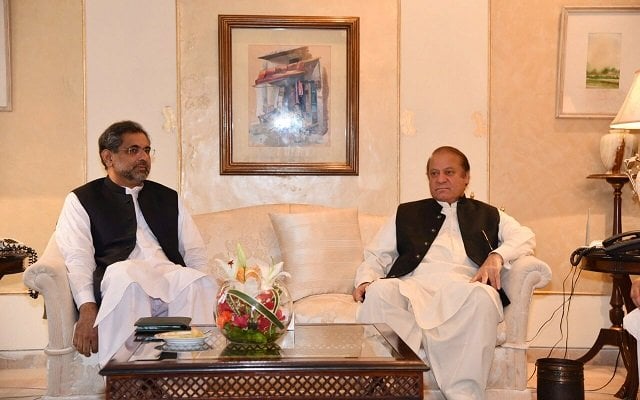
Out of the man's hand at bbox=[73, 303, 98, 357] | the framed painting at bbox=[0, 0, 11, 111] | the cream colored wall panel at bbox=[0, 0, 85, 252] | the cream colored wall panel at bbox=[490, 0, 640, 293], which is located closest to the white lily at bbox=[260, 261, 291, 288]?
the man's hand at bbox=[73, 303, 98, 357]

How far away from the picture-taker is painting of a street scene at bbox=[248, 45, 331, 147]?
5.48m

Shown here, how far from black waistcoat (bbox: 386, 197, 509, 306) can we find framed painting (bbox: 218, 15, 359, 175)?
0.90 meters

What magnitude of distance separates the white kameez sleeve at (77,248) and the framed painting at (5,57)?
1.43 m

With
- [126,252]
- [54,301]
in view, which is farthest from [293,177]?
[54,301]

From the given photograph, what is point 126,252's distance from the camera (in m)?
4.32

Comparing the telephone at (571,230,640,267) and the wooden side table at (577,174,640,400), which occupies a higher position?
the telephone at (571,230,640,267)

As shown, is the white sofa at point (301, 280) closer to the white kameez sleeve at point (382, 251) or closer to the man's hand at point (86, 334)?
the man's hand at point (86, 334)

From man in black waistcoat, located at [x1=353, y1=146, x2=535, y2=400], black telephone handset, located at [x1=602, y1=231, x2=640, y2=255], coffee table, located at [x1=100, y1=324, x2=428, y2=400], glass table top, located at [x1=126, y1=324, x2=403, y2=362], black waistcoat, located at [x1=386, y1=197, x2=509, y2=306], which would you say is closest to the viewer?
coffee table, located at [x1=100, y1=324, x2=428, y2=400]

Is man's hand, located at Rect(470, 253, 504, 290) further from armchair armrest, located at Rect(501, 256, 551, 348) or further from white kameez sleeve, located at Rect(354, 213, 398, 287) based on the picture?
white kameez sleeve, located at Rect(354, 213, 398, 287)

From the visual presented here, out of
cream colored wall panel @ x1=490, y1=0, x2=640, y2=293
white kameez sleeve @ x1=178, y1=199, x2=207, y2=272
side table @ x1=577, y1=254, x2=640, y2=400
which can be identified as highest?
cream colored wall panel @ x1=490, y1=0, x2=640, y2=293

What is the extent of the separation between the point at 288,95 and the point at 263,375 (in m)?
2.98

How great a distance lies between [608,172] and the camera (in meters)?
5.50

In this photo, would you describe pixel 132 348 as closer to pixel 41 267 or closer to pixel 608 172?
pixel 41 267

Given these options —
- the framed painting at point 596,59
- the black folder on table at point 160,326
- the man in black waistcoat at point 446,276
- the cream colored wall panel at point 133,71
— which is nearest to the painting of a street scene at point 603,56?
the framed painting at point 596,59
